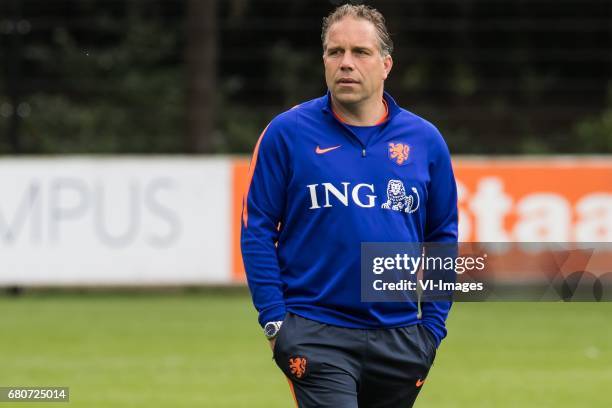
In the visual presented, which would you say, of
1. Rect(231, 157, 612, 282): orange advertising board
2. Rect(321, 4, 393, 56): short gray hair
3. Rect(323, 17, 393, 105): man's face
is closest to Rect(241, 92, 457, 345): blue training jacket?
Rect(323, 17, 393, 105): man's face

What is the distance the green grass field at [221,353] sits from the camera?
10.4m

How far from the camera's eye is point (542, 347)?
1339cm

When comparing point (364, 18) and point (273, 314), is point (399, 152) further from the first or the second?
point (273, 314)

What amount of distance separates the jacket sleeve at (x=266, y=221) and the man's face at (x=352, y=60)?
313mm

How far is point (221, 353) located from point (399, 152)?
24.4 feet

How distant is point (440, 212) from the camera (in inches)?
230

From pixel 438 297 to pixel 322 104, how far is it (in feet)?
3.12

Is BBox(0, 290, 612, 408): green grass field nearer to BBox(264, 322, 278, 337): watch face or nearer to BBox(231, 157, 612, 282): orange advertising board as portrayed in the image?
BBox(231, 157, 612, 282): orange advertising board

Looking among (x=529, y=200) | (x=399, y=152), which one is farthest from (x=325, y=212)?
(x=529, y=200)

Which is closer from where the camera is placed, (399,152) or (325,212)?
(325,212)

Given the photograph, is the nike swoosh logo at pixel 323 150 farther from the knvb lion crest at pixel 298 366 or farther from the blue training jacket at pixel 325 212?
the knvb lion crest at pixel 298 366

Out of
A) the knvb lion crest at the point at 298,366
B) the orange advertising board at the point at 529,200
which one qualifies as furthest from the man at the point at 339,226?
the orange advertising board at the point at 529,200

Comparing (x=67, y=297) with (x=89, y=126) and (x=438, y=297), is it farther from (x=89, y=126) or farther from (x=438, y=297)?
(x=438, y=297)

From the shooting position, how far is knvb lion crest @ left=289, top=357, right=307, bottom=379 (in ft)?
17.9
